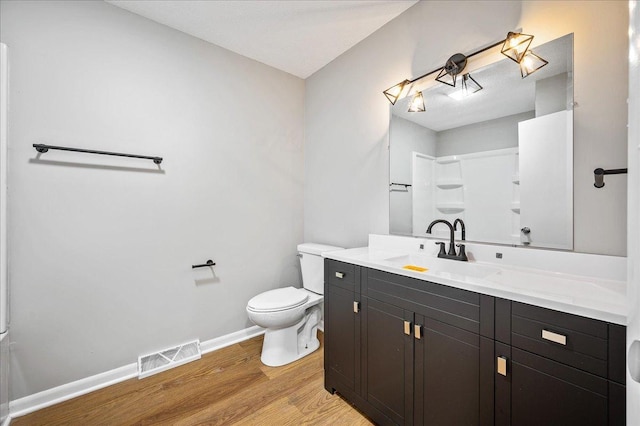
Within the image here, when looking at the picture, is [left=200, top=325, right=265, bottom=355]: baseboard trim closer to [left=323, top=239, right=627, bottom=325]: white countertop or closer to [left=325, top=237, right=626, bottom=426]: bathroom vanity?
[left=325, top=237, right=626, bottom=426]: bathroom vanity

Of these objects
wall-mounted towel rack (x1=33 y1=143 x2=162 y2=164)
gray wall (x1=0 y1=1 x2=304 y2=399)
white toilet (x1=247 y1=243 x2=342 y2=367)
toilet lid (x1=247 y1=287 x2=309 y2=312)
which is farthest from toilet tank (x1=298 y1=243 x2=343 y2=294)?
wall-mounted towel rack (x1=33 y1=143 x2=162 y2=164)

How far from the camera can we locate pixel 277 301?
2.09 metres

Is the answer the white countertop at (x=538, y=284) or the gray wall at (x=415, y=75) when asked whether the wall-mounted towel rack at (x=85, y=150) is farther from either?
the white countertop at (x=538, y=284)

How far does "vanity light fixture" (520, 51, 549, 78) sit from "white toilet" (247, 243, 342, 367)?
Result: 1.72 metres

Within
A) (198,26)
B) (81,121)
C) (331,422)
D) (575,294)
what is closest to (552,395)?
(575,294)

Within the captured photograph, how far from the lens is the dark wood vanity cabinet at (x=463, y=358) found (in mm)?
848

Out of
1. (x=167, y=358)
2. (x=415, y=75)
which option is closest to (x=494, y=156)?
(x=415, y=75)

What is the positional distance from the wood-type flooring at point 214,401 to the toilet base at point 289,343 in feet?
0.22

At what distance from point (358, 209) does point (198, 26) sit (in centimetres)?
187

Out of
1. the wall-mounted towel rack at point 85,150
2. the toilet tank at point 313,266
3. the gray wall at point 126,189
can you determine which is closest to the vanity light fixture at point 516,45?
the toilet tank at point 313,266

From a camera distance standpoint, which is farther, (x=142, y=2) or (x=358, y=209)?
(x=358, y=209)

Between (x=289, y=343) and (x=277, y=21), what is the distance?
243 cm

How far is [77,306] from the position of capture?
5.76 feet

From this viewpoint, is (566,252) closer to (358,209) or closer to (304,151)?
(358,209)
